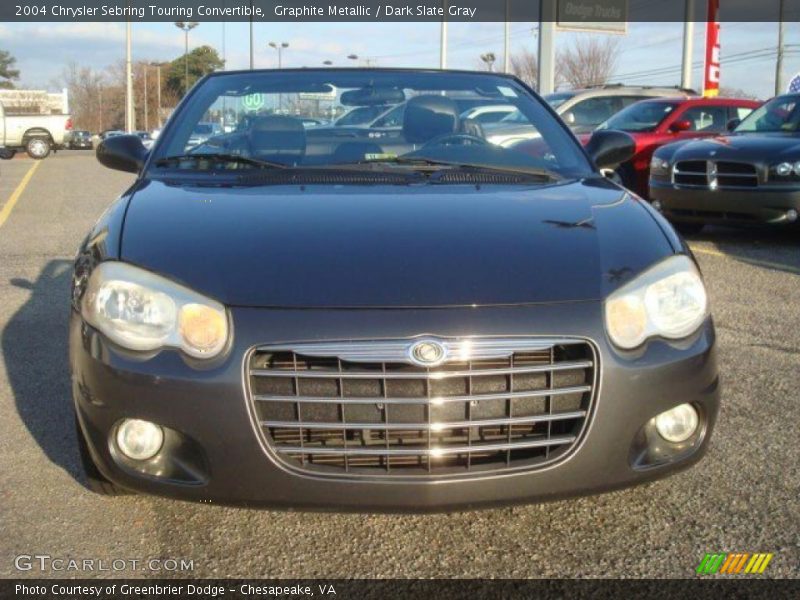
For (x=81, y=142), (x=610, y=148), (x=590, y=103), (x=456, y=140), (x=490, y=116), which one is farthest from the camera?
(x=81, y=142)

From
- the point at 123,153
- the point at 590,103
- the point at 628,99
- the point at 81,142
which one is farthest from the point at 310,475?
the point at 81,142

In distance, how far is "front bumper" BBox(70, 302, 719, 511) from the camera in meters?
2.36

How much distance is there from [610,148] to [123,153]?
214 centimetres

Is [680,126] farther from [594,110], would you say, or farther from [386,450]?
[386,450]

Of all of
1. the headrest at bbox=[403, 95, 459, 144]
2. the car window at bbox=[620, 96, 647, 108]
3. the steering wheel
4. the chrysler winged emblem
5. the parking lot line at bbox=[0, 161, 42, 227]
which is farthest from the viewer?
the car window at bbox=[620, 96, 647, 108]

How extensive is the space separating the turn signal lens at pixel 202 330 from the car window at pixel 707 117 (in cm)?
1014

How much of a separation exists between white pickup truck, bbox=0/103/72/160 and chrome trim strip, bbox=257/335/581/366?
1343 inches

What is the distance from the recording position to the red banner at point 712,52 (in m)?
18.3

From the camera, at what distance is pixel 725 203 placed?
334 inches

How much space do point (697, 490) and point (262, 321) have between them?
5.24 ft

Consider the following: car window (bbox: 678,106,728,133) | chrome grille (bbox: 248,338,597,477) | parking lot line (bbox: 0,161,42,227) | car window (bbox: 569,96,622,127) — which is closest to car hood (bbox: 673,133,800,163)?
car window (bbox: 678,106,728,133)

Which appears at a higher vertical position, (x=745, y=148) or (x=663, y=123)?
(x=663, y=123)

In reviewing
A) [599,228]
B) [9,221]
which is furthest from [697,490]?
[9,221]
